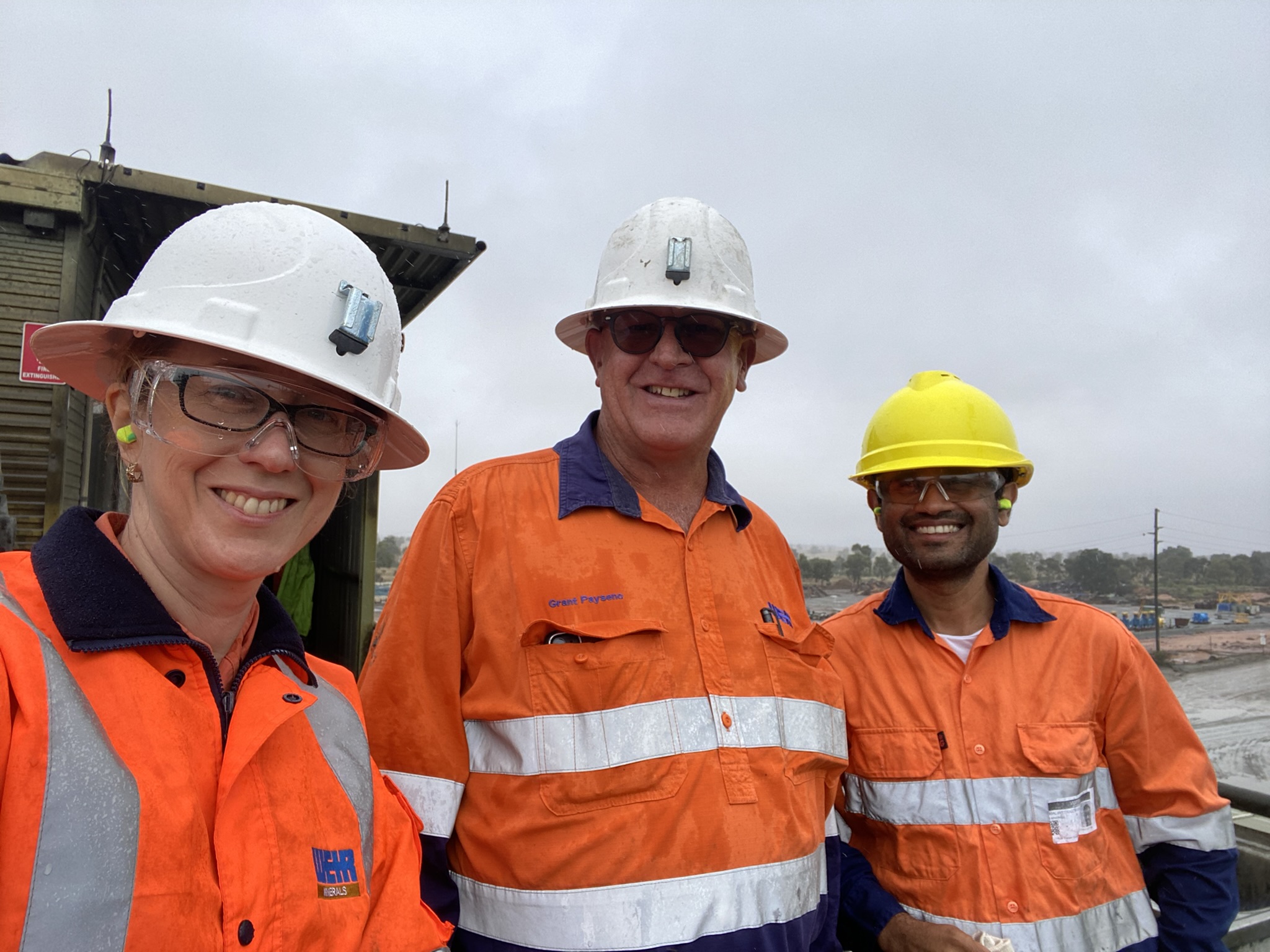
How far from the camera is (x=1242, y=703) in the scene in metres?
14.9

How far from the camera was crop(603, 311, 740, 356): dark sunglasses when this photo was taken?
2.32 m

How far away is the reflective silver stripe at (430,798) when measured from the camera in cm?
187

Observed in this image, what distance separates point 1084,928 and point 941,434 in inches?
62.5

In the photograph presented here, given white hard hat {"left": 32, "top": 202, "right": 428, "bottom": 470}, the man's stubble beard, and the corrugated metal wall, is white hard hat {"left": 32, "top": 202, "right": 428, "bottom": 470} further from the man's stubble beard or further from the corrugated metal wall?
the corrugated metal wall

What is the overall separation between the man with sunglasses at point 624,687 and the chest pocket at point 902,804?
208 millimetres

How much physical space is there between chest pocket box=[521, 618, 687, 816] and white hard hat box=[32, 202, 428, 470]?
0.77 m

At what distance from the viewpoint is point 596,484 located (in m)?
2.20

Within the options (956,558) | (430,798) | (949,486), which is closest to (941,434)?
(949,486)

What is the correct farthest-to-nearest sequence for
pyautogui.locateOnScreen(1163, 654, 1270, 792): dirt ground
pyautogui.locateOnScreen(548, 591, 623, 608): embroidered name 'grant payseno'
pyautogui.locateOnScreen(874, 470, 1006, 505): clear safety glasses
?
1. pyautogui.locateOnScreen(1163, 654, 1270, 792): dirt ground
2. pyautogui.locateOnScreen(874, 470, 1006, 505): clear safety glasses
3. pyautogui.locateOnScreen(548, 591, 623, 608): embroidered name 'grant payseno'

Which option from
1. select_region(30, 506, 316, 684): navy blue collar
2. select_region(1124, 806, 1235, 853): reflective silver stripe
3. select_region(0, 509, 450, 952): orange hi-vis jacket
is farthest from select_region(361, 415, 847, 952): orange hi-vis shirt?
select_region(1124, 806, 1235, 853): reflective silver stripe

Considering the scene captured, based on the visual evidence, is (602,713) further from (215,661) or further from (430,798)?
(215,661)

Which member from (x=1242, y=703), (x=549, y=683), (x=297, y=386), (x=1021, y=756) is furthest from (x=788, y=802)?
(x=1242, y=703)

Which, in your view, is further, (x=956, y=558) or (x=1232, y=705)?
(x=1232, y=705)

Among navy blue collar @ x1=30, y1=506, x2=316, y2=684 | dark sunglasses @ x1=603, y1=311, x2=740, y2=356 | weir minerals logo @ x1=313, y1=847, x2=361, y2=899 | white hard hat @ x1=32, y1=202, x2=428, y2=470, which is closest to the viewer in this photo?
navy blue collar @ x1=30, y1=506, x2=316, y2=684
